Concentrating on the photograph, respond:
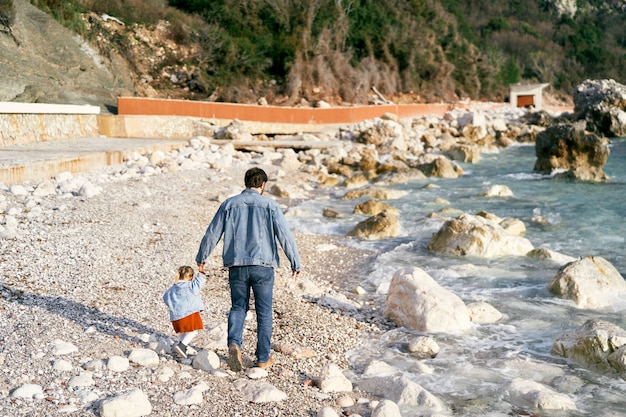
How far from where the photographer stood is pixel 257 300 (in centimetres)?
509

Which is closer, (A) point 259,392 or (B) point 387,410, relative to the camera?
(B) point 387,410

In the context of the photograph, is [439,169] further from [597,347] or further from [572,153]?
[597,347]

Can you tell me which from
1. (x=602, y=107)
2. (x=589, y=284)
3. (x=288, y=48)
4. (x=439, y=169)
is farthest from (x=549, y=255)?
(x=602, y=107)

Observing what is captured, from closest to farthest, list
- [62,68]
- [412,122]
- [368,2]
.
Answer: [62,68] → [412,122] → [368,2]

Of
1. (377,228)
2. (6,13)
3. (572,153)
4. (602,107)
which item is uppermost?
(6,13)

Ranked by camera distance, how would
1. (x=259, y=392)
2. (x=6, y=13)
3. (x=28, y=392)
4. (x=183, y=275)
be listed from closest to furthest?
1. (x=28, y=392)
2. (x=259, y=392)
3. (x=183, y=275)
4. (x=6, y=13)

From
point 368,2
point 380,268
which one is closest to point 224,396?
point 380,268

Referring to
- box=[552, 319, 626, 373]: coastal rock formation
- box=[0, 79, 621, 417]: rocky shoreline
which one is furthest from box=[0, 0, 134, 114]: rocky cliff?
box=[552, 319, 626, 373]: coastal rock formation

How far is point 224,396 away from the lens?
4512 mm

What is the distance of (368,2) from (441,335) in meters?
42.8

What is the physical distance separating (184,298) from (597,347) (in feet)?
11.3

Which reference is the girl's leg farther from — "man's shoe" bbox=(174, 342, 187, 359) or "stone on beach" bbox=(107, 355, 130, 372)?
"stone on beach" bbox=(107, 355, 130, 372)

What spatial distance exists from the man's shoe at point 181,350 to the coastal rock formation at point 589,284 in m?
4.44

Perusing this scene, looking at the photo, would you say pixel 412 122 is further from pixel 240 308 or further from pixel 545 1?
pixel 545 1
